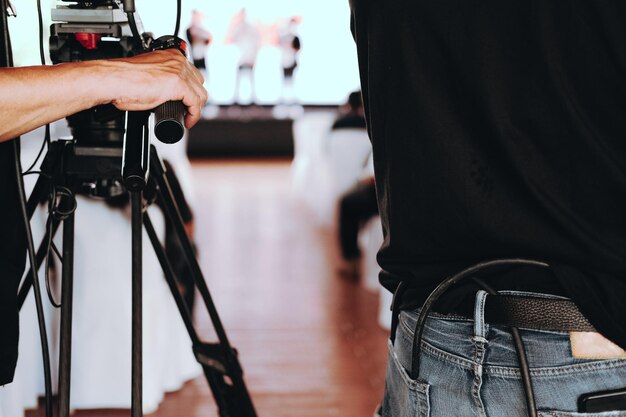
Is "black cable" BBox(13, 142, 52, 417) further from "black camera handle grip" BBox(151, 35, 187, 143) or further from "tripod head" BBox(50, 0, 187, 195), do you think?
"black camera handle grip" BBox(151, 35, 187, 143)

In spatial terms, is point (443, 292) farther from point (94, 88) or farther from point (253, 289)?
point (253, 289)

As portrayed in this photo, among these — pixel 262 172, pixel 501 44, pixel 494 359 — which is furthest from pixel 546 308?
pixel 262 172

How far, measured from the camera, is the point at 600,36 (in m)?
0.82

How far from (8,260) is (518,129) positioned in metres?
0.82

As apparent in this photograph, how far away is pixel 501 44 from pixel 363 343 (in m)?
2.70

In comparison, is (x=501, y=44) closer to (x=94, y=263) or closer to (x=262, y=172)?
(x=94, y=263)

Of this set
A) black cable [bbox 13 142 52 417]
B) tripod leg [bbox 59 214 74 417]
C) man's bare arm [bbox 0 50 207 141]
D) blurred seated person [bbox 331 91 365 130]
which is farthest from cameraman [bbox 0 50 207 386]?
blurred seated person [bbox 331 91 365 130]

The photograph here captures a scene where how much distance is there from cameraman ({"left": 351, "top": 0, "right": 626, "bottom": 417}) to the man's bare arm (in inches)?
11.3

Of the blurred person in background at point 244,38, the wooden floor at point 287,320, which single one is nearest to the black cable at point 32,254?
the wooden floor at point 287,320

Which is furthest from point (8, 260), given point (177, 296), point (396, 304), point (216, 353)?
point (396, 304)

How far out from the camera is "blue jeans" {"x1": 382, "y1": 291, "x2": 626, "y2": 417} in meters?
0.83

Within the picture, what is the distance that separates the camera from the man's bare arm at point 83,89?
95 cm

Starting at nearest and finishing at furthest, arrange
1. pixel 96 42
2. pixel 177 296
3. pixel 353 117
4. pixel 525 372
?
1. pixel 525 372
2. pixel 96 42
3. pixel 177 296
4. pixel 353 117

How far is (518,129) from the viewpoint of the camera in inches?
33.5
